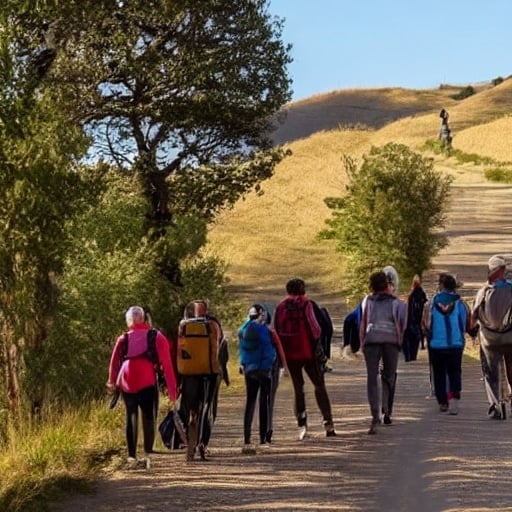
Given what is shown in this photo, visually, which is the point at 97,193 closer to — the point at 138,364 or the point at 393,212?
the point at 138,364

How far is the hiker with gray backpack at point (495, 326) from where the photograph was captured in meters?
15.0

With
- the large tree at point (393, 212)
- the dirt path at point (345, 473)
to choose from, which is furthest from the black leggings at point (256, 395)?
the large tree at point (393, 212)

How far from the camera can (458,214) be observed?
196ft

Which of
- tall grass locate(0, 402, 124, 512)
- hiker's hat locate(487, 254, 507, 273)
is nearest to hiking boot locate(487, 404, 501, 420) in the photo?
hiker's hat locate(487, 254, 507, 273)

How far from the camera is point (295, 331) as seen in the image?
14.0m

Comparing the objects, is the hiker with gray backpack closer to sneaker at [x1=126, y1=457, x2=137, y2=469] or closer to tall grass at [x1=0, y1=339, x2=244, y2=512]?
tall grass at [x1=0, y1=339, x2=244, y2=512]

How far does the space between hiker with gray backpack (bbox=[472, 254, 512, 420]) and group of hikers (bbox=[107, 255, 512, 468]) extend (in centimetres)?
1

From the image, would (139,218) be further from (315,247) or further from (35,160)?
(315,247)

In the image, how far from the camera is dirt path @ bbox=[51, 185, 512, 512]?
35.1 ft

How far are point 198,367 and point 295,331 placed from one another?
4.83 ft

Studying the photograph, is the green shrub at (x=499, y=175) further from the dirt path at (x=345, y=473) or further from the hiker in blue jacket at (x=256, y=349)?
the hiker in blue jacket at (x=256, y=349)

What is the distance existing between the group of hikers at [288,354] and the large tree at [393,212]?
20731 millimetres

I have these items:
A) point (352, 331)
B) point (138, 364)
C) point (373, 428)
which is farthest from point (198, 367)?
point (352, 331)

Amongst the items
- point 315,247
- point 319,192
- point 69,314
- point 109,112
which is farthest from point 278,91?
point 319,192
